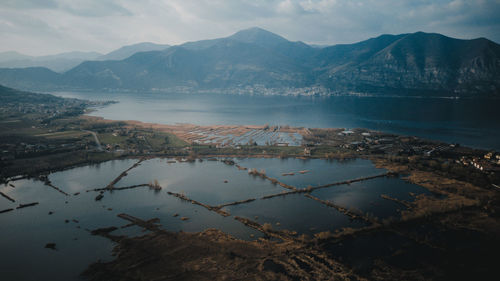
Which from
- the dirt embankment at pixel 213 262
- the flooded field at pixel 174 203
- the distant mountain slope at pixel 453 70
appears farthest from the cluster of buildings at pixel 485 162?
the distant mountain slope at pixel 453 70

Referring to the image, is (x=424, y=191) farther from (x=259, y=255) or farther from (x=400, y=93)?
(x=400, y=93)

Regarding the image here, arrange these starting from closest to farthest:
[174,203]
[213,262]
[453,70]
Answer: [213,262], [174,203], [453,70]

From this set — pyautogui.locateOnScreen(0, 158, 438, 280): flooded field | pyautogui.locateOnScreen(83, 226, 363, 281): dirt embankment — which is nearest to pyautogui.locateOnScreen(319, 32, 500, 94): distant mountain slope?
pyautogui.locateOnScreen(0, 158, 438, 280): flooded field

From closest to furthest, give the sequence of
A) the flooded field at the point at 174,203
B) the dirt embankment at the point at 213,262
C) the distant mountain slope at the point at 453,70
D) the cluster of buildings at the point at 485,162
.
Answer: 1. the dirt embankment at the point at 213,262
2. the flooded field at the point at 174,203
3. the cluster of buildings at the point at 485,162
4. the distant mountain slope at the point at 453,70

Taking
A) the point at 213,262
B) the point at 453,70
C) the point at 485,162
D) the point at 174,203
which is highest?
the point at 453,70

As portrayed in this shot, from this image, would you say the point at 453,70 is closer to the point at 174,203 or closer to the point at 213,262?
the point at 174,203

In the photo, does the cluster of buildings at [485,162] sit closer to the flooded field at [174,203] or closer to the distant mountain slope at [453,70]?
the flooded field at [174,203]

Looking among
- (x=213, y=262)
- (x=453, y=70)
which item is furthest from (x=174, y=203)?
(x=453, y=70)

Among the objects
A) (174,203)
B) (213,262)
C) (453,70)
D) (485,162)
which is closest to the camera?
(213,262)

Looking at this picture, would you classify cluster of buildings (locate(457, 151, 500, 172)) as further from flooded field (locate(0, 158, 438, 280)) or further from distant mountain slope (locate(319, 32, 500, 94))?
distant mountain slope (locate(319, 32, 500, 94))
